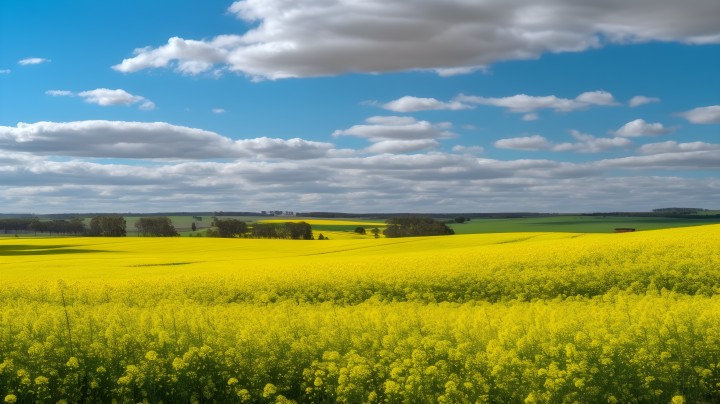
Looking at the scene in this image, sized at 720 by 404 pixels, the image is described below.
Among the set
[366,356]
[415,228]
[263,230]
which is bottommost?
[366,356]

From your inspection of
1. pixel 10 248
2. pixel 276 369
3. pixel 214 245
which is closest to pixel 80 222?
pixel 10 248

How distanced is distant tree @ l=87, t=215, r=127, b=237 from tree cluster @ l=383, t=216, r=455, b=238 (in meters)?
39.4

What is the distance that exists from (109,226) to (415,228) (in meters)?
45.3

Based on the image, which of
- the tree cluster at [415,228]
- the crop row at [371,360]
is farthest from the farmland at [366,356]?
the tree cluster at [415,228]

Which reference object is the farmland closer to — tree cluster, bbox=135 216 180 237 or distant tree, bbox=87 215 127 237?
distant tree, bbox=87 215 127 237

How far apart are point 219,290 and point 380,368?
13.8 m

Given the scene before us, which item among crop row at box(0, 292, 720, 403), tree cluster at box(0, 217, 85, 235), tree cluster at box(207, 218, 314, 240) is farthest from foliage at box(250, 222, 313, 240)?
crop row at box(0, 292, 720, 403)

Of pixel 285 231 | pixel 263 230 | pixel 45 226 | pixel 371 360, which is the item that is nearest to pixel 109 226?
pixel 263 230

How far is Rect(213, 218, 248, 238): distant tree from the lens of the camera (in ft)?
314

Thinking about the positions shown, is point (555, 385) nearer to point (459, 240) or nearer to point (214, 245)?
point (459, 240)

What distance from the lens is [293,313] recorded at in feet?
50.1

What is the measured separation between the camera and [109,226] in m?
99.4

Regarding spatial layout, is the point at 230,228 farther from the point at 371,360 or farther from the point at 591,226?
the point at 371,360

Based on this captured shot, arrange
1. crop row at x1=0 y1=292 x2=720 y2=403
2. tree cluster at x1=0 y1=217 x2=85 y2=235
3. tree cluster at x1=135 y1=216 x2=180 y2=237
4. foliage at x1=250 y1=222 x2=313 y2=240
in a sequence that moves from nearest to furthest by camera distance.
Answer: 1. crop row at x1=0 y1=292 x2=720 y2=403
2. foliage at x1=250 y1=222 x2=313 y2=240
3. tree cluster at x1=135 y1=216 x2=180 y2=237
4. tree cluster at x1=0 y1=217 x2=85 y2=235
